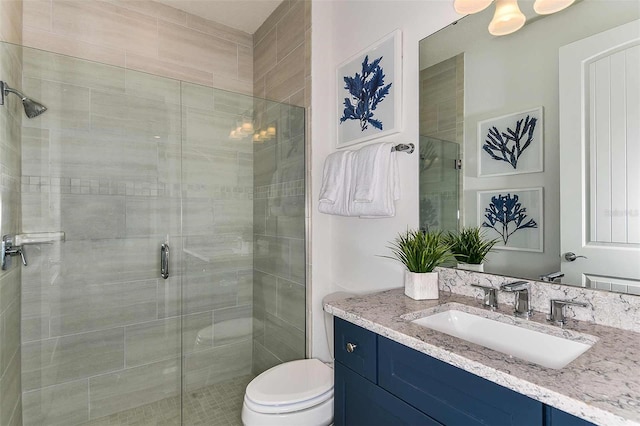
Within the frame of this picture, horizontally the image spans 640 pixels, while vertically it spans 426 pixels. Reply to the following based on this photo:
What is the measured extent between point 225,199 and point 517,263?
1.60m

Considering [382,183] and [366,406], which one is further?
[382,183]

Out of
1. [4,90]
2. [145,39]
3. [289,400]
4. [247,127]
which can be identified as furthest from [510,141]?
[145,39]

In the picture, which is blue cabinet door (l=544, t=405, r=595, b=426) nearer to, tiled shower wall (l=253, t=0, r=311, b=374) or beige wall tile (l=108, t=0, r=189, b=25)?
tiled shower wall (l=253, t=0, r=311, b=374)

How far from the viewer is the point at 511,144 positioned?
4.02 ft

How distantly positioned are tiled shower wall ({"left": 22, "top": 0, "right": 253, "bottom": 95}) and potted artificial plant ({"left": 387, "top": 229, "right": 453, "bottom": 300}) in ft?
6.48

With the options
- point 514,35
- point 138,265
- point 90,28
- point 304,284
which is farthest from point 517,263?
point 90,28

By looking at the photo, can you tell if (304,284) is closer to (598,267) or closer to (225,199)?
(225,199)

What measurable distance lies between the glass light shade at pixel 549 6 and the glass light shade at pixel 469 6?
0.53ft

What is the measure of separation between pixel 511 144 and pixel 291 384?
1339 millimetres

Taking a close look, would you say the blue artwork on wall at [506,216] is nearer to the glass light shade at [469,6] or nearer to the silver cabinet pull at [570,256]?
the silver cabinet pull at [570,256]

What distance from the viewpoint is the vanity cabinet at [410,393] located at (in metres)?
0.72

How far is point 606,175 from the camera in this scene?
3.24 ft

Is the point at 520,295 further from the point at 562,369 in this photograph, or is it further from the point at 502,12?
the point at 502,12

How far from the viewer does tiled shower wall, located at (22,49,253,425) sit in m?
1.68
